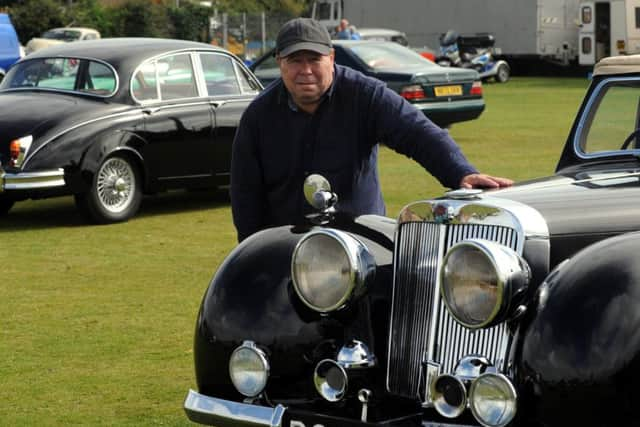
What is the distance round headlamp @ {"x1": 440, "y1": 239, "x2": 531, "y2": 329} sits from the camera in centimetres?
382

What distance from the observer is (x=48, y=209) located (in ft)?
41.2

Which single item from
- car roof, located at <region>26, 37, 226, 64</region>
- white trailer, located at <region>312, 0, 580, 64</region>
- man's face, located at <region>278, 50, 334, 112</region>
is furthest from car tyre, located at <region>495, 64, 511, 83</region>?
man's face, located at <region>278, 50, 334, 112</region>

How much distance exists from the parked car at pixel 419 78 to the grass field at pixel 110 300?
183cm

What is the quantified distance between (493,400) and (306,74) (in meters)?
1.86

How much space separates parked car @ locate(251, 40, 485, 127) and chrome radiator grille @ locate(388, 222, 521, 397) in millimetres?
12664

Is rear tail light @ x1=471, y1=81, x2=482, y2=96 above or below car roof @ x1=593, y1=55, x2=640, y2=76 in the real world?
below

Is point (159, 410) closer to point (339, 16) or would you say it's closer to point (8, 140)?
point (8, 140)

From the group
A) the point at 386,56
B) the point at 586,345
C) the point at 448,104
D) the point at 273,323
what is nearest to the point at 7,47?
the point at 386,56

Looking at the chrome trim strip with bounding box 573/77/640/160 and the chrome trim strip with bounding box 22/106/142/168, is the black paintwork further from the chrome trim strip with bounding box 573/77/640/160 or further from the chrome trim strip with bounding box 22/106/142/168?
the chrome trim strip with bounding box 573/77/640/160

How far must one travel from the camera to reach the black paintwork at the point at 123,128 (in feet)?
35.4

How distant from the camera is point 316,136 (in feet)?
17.2

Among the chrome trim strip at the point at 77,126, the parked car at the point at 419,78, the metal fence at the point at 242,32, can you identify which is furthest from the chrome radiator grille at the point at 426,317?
the metal fence at the point at 242,32

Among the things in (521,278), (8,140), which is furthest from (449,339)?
(8,140)

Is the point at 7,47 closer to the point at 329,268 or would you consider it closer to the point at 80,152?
the point at 80,152
